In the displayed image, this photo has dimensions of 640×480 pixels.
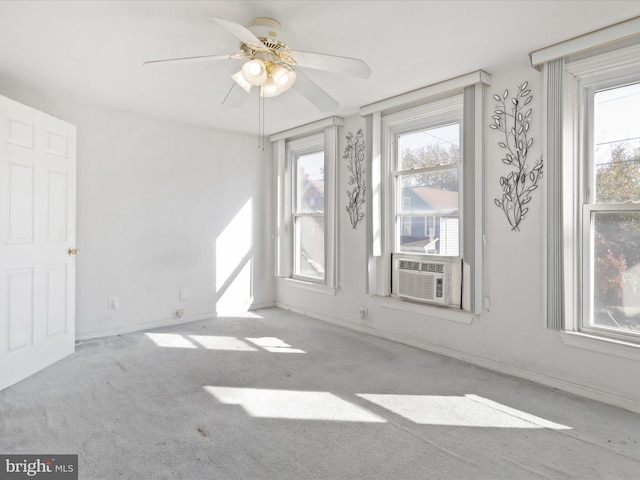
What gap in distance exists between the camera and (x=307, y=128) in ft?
15.7

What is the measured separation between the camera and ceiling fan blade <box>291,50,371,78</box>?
7.11ft

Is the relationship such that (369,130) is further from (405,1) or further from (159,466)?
(159,466)

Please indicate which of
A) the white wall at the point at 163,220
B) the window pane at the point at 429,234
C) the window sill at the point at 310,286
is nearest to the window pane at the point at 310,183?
the white wall at the point at 163,220

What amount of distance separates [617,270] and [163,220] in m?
4.30

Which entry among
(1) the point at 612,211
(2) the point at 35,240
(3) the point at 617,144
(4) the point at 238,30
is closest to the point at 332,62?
(4) the point at 238,30

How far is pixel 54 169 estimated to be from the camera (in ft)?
11.0

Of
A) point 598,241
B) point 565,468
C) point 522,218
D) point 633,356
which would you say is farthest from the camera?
point 522,218

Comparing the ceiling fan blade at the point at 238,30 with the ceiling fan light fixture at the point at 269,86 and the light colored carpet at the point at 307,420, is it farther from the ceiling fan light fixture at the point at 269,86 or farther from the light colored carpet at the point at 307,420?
the light colored carpet at the point at 307,420

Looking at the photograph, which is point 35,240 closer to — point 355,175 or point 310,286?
point 310,286

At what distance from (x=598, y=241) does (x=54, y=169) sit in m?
4.29

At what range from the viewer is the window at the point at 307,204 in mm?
4629

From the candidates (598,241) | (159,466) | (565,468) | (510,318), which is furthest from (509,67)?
(159,466)

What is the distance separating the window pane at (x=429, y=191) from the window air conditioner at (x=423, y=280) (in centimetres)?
52

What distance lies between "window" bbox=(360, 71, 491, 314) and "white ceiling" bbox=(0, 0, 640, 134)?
0.27 metres
